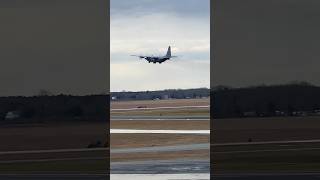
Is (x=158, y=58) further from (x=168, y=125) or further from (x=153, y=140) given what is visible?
(x=153, y=140)

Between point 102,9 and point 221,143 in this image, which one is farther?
point 221,143

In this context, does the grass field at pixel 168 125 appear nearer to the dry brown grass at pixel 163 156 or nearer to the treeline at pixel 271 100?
the treeline at pixel 271 100

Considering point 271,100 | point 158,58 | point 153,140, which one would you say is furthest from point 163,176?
point 158,58

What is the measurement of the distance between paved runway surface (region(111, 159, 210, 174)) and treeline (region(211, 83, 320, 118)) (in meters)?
2.80

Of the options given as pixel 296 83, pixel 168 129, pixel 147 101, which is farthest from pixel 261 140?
pixel 147 101

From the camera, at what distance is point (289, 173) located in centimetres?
1433

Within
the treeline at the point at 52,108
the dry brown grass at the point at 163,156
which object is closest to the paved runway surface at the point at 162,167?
the dry brown grass at the point at 163,156

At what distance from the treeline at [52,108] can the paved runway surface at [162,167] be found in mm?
1613

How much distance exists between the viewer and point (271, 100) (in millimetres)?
20422

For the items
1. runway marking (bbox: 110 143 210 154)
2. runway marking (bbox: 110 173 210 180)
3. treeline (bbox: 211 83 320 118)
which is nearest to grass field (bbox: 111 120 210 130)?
runway marking (bbox: 110 143 210 154)

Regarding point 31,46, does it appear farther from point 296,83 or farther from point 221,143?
point 221,143

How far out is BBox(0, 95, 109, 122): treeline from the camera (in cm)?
1551

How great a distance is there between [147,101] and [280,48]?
53207 mm

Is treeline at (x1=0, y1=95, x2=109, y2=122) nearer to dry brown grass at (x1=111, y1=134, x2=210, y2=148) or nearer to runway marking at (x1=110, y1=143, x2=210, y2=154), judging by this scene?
runway marking at (x1=110, y1=143, x2=210, y2=154)
